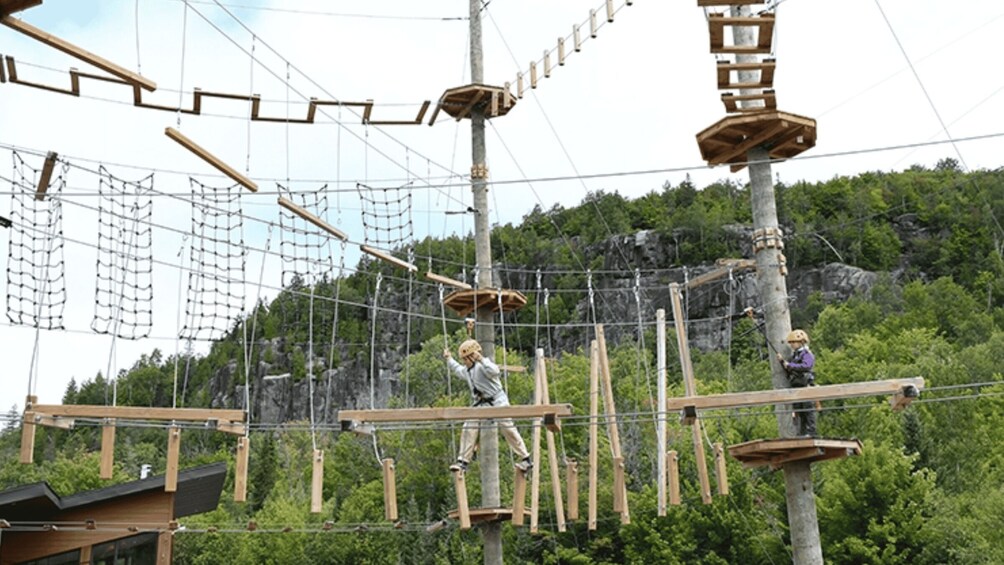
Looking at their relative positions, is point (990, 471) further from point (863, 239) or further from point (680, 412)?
point (863, 239)

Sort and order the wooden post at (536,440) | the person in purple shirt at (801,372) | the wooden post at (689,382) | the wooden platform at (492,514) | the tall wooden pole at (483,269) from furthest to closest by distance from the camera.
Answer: the tall wooden pole at (483,269) → the wooden platform at (492,514) → the wooden post at (536,440) → the wooden post at (689,382) → the person in purple shirt at (801,372)

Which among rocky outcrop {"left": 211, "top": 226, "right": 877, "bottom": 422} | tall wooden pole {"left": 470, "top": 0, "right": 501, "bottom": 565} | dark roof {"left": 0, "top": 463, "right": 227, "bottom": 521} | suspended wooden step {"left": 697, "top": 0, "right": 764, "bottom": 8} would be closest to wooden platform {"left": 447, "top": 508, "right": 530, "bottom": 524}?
tall wooden pole {"left": 470, "top": 0, "right": 501, "bottom": 565}

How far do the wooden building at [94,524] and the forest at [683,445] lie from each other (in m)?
1.85

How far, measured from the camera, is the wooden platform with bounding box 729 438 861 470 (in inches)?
363

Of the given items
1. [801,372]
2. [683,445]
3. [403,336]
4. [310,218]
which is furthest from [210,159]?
[403,336]

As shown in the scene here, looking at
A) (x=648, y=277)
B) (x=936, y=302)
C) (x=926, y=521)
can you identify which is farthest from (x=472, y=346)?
(x=648, y=277)

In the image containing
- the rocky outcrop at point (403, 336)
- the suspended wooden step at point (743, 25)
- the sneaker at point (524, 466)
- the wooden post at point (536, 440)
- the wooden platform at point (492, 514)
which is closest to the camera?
the suspended wooden step at point (743, 25)

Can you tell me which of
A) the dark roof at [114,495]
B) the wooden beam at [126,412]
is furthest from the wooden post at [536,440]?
the dark roof at [114,495]

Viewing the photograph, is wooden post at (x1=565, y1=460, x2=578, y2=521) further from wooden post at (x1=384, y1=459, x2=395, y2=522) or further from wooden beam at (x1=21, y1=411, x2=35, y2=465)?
wooden beam at (x1=21, y1=411, x2=35, y2=465)

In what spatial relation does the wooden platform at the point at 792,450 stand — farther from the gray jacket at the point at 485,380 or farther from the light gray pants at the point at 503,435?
the gray jacket at the point at 485,380

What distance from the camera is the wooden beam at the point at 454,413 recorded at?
31.6 feet

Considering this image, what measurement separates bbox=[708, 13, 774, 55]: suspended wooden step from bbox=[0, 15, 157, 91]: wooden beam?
4809mm

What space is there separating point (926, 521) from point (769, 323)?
1468cm

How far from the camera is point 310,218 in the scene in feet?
39.4
